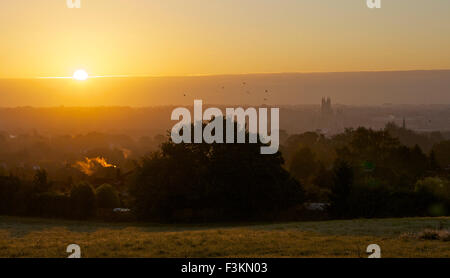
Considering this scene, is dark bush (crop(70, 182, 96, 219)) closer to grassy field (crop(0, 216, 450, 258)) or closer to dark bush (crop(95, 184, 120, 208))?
dark bush (crop(95, 184, 120, 208))

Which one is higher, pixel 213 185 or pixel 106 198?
pixel 213 185

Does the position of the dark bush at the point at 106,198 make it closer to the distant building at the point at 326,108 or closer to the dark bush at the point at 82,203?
the dark bush at the point at 82,203

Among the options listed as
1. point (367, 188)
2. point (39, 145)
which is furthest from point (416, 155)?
point (39, 145)

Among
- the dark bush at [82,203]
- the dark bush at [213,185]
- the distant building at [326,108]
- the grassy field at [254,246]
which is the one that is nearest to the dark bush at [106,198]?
the dark bush at [82,203]

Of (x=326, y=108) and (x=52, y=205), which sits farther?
(x=326, y=108)

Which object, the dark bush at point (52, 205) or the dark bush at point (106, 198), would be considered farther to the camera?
the dark bush at point (106, 198)

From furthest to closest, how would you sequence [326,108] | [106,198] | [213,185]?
1. [326,108]
2. [106,198]
3. [213,185]

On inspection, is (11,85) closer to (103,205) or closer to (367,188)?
(103,205)

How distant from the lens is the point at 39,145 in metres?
158

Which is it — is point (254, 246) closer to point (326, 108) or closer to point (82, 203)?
point (82, 203)

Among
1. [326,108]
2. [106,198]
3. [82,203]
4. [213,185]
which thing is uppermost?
[326,108]

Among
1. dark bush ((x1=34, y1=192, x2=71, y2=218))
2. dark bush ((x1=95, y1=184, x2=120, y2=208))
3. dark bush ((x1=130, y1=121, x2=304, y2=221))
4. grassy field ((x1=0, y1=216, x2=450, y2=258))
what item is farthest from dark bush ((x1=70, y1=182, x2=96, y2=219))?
grassy field ((x1=0, y1=216, x2=450, y2=258))

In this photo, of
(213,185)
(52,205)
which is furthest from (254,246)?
(52,205)
